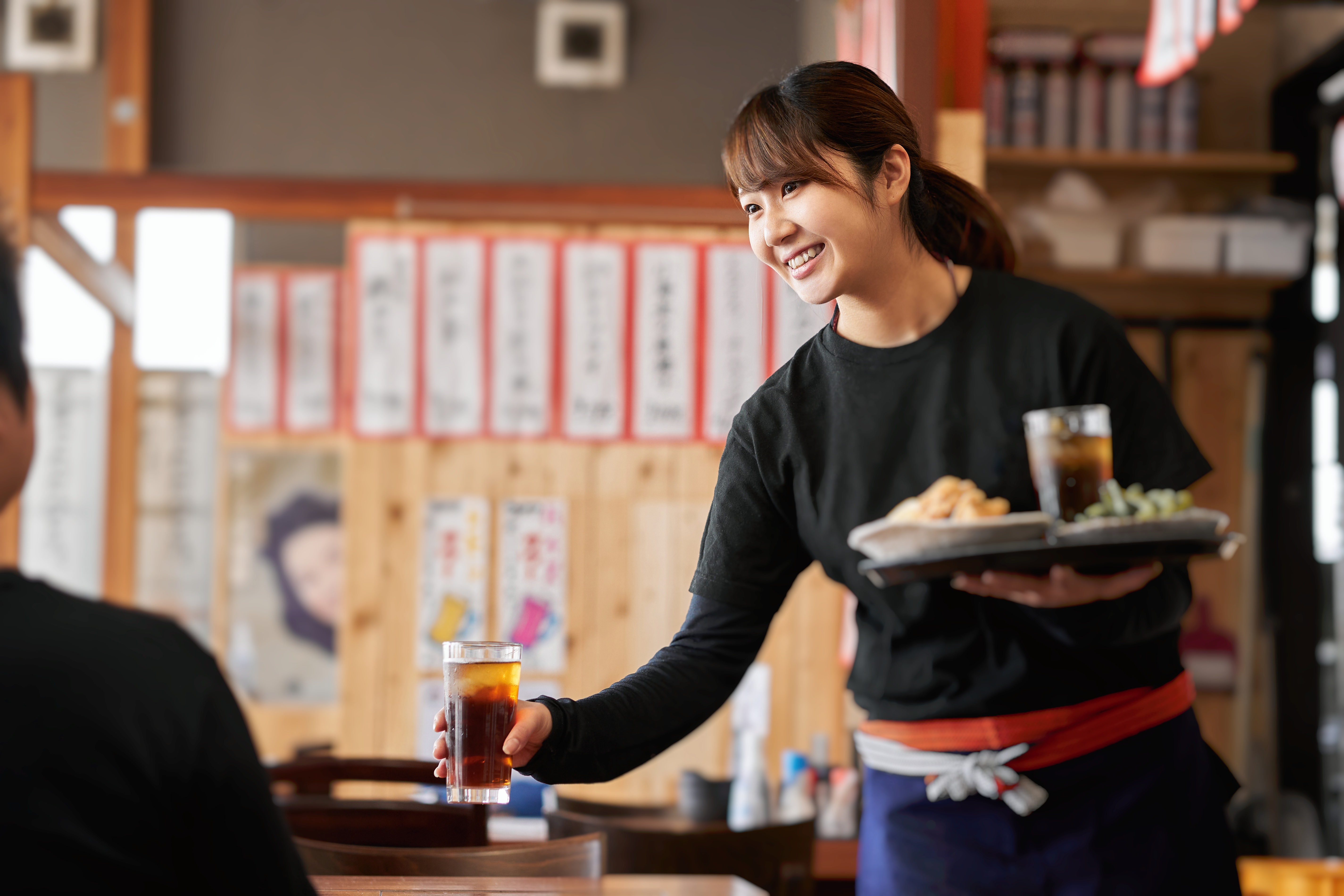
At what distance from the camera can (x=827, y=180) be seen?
1.29 m

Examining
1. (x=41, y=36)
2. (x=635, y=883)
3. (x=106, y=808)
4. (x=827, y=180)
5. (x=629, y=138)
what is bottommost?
(x=635, y=883)

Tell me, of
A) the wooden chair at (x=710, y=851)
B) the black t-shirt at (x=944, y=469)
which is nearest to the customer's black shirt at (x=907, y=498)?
the black t-shirt at (x=944, y=469)

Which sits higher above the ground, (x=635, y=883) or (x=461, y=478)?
(x=461, y=478)

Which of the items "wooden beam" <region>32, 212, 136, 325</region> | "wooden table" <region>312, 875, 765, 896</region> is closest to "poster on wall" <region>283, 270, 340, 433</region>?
"wooden beam" <region>32, 212, 136, 325</region>

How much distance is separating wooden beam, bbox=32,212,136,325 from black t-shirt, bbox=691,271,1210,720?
304 cm

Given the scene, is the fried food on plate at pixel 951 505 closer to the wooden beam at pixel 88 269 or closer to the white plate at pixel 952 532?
the white plate at pixel 952 532

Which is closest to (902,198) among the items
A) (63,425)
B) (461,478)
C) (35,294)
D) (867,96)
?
(867,96)

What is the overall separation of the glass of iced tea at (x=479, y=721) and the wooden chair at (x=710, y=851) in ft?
3.00

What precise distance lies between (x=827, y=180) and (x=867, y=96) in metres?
0.12

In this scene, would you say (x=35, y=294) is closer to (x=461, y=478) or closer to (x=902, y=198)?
(x=461, y=478)

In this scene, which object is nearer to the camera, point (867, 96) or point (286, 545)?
point (867, 96)

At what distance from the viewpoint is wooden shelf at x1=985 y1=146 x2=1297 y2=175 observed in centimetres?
421

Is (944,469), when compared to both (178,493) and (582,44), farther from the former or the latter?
(178,493)

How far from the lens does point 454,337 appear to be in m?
3.85
